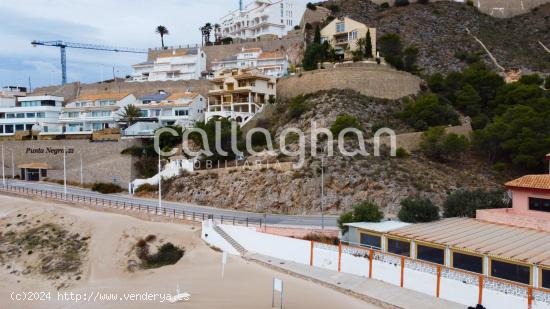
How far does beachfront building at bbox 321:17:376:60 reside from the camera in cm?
7406

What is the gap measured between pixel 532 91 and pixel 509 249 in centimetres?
4380

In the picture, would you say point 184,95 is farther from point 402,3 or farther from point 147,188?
point 402,3

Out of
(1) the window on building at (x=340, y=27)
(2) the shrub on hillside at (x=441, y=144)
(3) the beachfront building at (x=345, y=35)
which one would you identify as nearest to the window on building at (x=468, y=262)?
(2) the shrub on hillside at (x=441, y=144)

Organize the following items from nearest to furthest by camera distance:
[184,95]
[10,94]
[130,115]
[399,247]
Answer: [399,247] < [130,115] < [184,95] < [10,94]

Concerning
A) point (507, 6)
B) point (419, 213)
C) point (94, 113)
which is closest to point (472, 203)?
point (419, 213)

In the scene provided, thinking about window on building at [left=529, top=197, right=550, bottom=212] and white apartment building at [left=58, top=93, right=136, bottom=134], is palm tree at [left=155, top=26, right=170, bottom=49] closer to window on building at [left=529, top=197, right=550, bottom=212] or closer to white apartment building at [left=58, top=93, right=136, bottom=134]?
white apartment building at [left=58, top=93, right=136, bottom=134]

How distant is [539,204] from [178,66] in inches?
2716

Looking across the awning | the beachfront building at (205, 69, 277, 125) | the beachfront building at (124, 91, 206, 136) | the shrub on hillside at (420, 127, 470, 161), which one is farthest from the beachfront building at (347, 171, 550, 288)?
the awning

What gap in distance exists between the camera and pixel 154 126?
202 ft

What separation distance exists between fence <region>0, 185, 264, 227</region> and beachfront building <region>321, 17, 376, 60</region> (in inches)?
1552

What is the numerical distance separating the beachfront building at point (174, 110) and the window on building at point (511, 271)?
46.4 meters

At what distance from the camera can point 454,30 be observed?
96625mm

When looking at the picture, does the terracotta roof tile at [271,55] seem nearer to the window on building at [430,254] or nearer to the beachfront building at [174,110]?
the beachfront building at [174,110]

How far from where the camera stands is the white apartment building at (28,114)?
2876 inches
